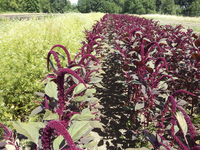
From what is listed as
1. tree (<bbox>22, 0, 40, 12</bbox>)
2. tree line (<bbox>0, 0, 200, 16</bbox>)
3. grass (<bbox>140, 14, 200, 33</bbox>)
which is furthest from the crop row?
tree (<bbox>22, 0, 40, 12</bbox>)

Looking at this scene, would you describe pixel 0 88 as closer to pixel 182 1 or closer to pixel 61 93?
pixel 61 93

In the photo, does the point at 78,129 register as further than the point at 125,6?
No

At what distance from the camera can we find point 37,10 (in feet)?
211

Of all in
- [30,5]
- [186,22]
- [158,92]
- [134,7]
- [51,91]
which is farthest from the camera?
[134,7]

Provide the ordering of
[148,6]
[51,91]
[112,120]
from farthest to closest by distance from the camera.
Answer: [148,6] < [112,120] < [51,91]

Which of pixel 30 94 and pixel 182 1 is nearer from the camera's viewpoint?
pixel 30 94

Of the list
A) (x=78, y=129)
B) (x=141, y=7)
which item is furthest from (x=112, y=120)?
(x=141, y=7)

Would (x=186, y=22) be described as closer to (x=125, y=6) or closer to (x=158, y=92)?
(x=158, y=92)

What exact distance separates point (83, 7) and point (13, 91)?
109861 mm

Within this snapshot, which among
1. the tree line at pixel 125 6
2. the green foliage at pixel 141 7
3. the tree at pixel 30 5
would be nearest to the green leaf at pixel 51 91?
the tree line at pixel 125 6

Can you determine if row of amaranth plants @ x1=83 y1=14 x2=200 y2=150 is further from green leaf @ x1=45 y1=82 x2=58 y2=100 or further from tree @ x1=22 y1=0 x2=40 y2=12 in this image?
tree @ x1=22 y1=0 x2=40 y2=12

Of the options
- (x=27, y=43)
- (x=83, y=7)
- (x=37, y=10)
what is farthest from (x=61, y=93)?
(x=83, y=7)

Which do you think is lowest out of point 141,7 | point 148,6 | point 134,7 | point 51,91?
point 51,91

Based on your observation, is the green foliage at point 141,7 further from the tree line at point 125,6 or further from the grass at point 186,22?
the grass at point 186,22
